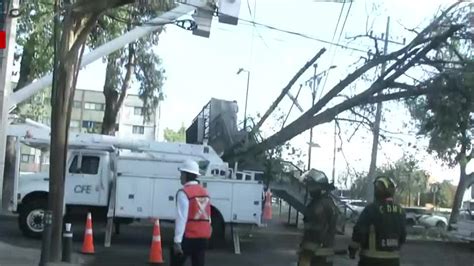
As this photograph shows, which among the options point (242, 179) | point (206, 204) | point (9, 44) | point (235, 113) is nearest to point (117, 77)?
point (235, 113)

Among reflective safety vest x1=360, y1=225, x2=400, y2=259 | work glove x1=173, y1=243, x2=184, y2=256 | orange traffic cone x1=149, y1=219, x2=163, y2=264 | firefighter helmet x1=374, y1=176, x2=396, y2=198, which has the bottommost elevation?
orange traffic cone x1=149, y1=219, x2=163, y2=264

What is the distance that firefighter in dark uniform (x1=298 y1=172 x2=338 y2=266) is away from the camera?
7.16 m

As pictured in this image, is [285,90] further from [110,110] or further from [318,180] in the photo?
[318,180]

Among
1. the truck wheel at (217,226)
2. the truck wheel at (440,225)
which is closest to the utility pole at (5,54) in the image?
the truck wheel at (217,226)

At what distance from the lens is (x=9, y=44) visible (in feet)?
43.8

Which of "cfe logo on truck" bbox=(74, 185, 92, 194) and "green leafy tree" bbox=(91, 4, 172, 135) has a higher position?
"green leafy tree" bbox=(91, 4, 172, 135)

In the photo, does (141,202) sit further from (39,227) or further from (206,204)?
(206,204)

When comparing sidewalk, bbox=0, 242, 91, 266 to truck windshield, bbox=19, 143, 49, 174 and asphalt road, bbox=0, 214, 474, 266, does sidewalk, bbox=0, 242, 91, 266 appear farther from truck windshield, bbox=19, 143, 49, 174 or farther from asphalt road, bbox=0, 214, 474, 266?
truck windshield, bbox=19, 143, 49, 174

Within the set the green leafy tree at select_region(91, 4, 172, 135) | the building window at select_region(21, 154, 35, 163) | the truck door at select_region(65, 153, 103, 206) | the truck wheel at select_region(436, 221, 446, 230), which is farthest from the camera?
the truck wheel at select_region(436, 221, 446, 230)

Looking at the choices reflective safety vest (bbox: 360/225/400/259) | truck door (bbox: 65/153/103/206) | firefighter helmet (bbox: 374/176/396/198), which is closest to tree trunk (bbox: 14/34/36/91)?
truck door (bbox: 65/153/103/206)

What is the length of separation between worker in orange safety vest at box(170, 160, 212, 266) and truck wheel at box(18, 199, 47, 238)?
930 cm

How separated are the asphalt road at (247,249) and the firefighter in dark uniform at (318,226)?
23.5 ft

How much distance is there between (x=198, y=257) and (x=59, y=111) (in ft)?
14.1

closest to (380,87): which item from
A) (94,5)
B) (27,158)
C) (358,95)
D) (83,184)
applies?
(358,95)
